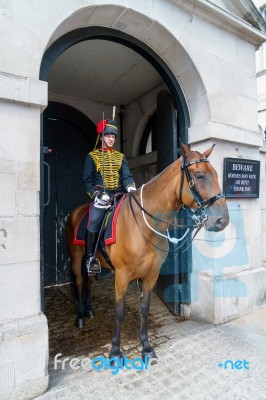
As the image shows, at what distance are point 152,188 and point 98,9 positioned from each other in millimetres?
2193

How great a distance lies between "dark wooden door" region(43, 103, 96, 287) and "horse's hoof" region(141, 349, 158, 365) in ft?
11.1

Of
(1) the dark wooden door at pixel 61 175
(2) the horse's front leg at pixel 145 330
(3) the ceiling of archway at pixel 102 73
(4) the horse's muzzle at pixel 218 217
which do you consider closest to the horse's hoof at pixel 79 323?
(2) the horse's front leg at pixel 145 330

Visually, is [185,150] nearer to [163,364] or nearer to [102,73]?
[163,364]

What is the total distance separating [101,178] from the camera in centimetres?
354

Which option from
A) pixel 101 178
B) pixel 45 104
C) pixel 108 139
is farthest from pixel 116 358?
pixel 45 104

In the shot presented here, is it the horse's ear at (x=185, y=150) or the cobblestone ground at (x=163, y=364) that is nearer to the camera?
the cobblestone ground at (x=163, y=364)

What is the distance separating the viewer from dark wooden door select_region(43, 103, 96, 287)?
5.82 meters

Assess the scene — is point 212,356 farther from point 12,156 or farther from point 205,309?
point 12,156

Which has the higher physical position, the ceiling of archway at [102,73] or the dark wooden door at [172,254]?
the ceiling of archway at [102,73]

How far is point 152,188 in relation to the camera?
3064 millimetres

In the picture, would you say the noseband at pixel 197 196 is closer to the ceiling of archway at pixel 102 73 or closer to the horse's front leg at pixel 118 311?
the horse's front leg at pixel 118 311

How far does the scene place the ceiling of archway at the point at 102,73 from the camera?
4633 mm

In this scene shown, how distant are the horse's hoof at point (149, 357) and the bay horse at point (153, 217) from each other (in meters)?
0.01

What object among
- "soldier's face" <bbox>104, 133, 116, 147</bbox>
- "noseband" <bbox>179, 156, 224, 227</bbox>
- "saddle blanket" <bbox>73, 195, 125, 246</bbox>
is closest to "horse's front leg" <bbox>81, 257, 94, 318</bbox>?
"saddle blanket" <bbox>73, 195, 125, 246</bbox>
